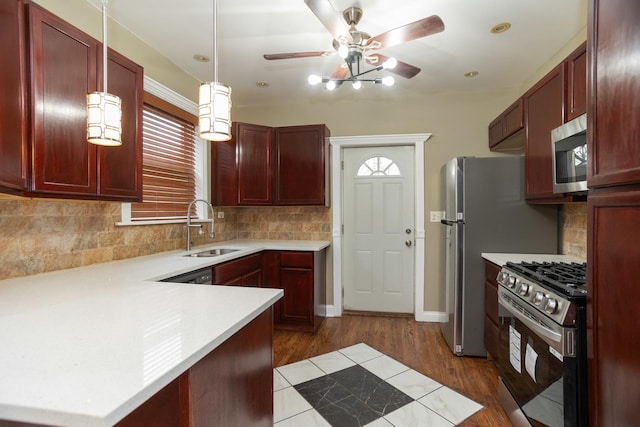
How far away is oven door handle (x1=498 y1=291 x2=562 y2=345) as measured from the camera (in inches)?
52.3

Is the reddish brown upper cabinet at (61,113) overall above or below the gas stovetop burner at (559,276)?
above

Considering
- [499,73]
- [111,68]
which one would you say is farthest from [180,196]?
[499,73]

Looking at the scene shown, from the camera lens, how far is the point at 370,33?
2346 mm

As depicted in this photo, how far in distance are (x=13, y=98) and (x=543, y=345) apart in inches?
103

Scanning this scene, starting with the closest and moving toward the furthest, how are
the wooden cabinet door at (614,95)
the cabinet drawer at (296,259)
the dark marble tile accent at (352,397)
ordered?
the wooden cabinet door at (614,95) → the dark marble tile accent at (352,397) → the cabinet drawer at (296,259)

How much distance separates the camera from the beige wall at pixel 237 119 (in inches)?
68.5

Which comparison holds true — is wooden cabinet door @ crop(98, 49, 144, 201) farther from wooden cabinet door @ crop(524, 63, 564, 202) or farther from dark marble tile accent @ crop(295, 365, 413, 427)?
wooden cabinet door @ crop(524, 63, 564, 202)

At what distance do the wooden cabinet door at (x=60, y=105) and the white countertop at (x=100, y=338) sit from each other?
1.72 ft

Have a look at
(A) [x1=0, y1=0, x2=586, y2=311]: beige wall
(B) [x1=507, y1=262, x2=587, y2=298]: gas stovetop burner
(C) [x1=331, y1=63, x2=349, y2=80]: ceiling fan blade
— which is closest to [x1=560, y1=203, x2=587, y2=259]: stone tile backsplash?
(A) [x1=0, y1=0, x2=586, y2=311]: beige wall

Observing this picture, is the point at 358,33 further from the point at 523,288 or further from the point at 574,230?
the point at 574,230

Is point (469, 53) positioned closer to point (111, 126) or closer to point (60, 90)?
point (111, 126)

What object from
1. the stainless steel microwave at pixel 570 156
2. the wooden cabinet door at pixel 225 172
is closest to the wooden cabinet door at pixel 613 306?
the stainless steel microwave at pixel 570 156

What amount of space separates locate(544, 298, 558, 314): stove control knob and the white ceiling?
5.95 ft

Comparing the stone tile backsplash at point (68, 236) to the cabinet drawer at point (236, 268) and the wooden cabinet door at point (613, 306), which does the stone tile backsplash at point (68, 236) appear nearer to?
the cabinet drawer at point (236, 268)
